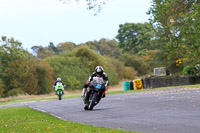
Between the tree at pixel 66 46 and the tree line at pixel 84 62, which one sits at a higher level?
the tree at pixel 66 46

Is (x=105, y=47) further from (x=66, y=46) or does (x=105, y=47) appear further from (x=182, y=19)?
(x=182, y=19)

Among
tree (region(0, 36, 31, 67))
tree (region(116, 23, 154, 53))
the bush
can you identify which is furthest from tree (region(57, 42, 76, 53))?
the bush

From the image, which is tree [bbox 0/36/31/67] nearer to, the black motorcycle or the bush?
the bush

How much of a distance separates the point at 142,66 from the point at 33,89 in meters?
39.9

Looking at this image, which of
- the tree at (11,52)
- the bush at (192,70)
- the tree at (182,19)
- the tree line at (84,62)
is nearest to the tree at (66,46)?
the tree line at (84,62)

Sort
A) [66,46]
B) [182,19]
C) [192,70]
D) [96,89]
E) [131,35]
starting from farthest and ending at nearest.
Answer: [66,46] < [131,35] < [192,70] < [182,19] < [96,89]

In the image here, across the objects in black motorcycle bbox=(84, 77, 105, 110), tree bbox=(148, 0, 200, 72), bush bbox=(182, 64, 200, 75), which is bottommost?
black motorcycle bbox=(84, 77, 105, 110)

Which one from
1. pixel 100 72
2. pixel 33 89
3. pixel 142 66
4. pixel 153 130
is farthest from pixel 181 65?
pixel 153 130

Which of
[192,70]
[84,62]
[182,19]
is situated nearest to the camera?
[182,19]

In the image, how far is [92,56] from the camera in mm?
69000

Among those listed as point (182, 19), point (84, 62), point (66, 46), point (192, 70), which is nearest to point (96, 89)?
point (182, 19)

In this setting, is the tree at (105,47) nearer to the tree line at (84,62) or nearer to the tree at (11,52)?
the tree line at (84,62)

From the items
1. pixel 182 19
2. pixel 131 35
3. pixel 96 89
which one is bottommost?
pixel 96 89

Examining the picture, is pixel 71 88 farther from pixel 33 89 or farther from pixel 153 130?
pixel 153 130
